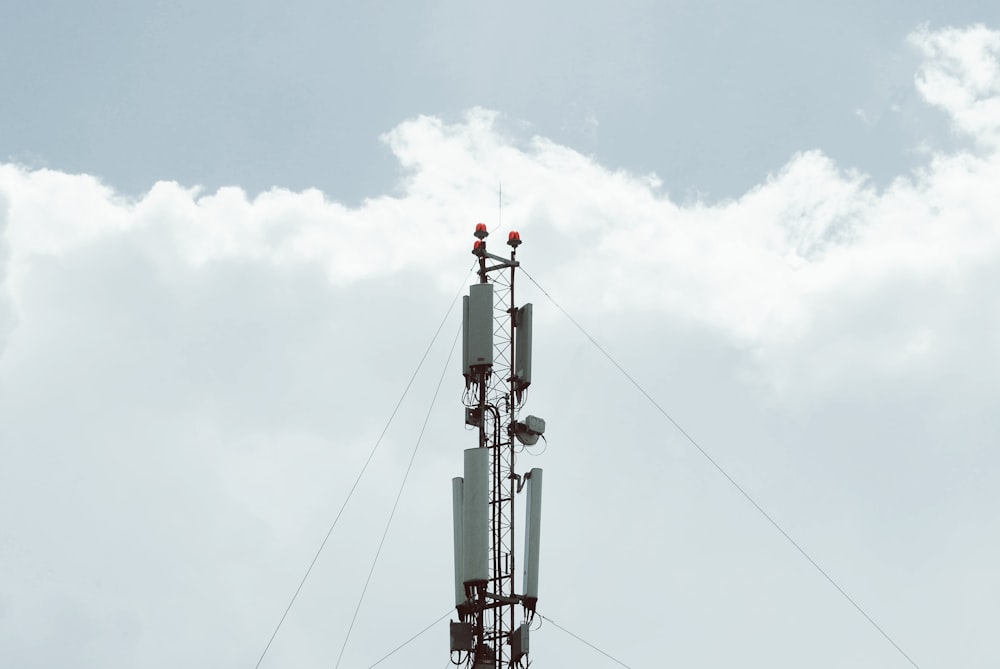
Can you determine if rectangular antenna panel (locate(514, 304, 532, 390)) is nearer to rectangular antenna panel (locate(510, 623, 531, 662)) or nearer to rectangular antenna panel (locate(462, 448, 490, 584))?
rectangular antenna panel (locate(462, 448, 490, 584))

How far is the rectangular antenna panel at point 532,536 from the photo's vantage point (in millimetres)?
69688

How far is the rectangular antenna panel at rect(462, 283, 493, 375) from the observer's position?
7256 cm

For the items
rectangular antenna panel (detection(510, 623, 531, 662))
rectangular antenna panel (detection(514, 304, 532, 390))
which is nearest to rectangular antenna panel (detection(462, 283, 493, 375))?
rectangular antenna panel (detection(514, 304, 532, 390))

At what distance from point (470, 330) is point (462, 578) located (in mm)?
11139

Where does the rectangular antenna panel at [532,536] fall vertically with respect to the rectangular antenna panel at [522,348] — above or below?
below

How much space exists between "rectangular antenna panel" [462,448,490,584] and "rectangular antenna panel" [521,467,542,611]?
5.85 ft

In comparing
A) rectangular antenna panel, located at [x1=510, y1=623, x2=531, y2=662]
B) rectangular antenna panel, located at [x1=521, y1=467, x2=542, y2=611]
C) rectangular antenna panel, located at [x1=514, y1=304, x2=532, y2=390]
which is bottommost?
rectangular antenna panel, located at [x1=510, y1=623, x2=531, y2=662]

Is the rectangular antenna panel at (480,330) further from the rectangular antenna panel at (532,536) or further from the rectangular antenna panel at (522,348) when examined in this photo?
the rectangular antenna panel at (532,536)

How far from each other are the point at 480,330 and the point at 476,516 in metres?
8.48

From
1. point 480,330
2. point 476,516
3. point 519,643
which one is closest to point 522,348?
point 480,330

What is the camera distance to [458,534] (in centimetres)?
7062

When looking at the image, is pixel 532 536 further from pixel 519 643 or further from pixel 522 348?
pixel 522 348

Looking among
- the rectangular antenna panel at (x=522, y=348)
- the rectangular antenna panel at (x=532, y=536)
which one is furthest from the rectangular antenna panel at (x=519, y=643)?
the rectangular antenna panel at (x=522, y=348)

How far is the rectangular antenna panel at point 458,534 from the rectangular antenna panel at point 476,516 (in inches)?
16.4
